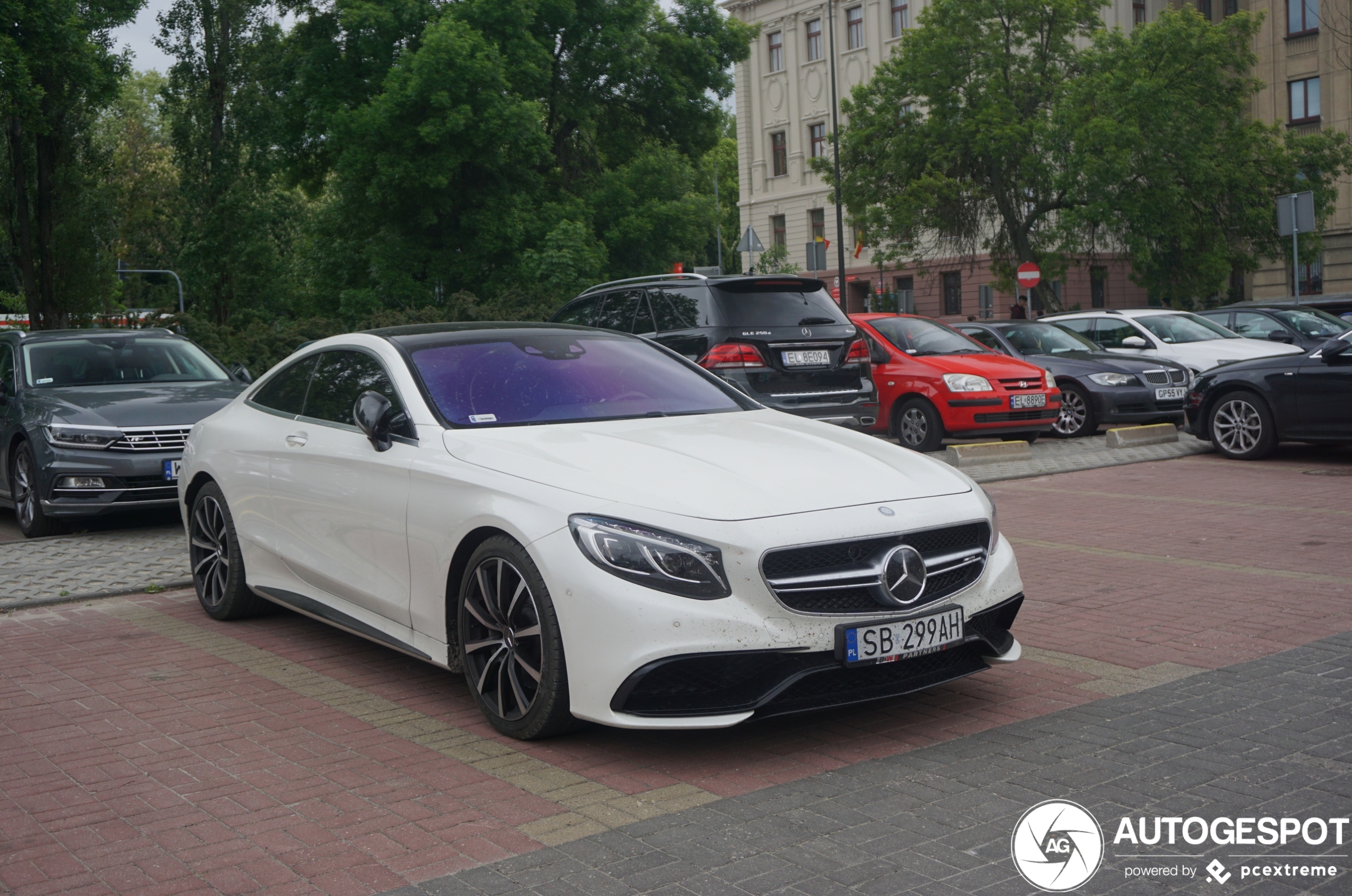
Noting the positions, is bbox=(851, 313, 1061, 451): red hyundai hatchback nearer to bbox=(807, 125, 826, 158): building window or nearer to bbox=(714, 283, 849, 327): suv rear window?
bbox=(714, 283, 849, 327): suv rear window

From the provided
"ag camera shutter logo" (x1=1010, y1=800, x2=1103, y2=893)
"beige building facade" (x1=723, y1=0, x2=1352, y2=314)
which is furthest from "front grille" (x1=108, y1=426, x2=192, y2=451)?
"beige building facade" (x1=723, y1=0, x2=1352, y2=314)

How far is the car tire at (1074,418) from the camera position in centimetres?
1644

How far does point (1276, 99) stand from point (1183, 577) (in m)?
A: 47.9

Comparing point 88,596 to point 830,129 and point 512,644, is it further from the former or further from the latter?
point 830,129

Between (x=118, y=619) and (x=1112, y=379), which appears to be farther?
(x=1112, y=379)

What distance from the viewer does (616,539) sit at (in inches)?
172

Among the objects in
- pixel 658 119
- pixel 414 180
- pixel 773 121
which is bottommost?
pixel 414 180

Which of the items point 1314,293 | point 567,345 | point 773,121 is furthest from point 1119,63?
point 567,345

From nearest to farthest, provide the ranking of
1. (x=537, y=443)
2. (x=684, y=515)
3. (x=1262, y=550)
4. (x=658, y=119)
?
1. (x=684, y=515)
2. (x=537, y=443)
3. (x=1262, y=550)
4. (x=658, y=119)

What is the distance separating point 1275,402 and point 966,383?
10.1 feet

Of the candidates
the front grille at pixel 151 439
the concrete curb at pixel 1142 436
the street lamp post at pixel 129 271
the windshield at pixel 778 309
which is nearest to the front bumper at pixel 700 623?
the front grille at pixel 151 439

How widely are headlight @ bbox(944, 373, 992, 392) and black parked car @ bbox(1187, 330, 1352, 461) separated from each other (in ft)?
6.97

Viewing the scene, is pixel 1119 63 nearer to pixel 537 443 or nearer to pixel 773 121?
pixel 773 121

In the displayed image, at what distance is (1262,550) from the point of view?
8258mm
